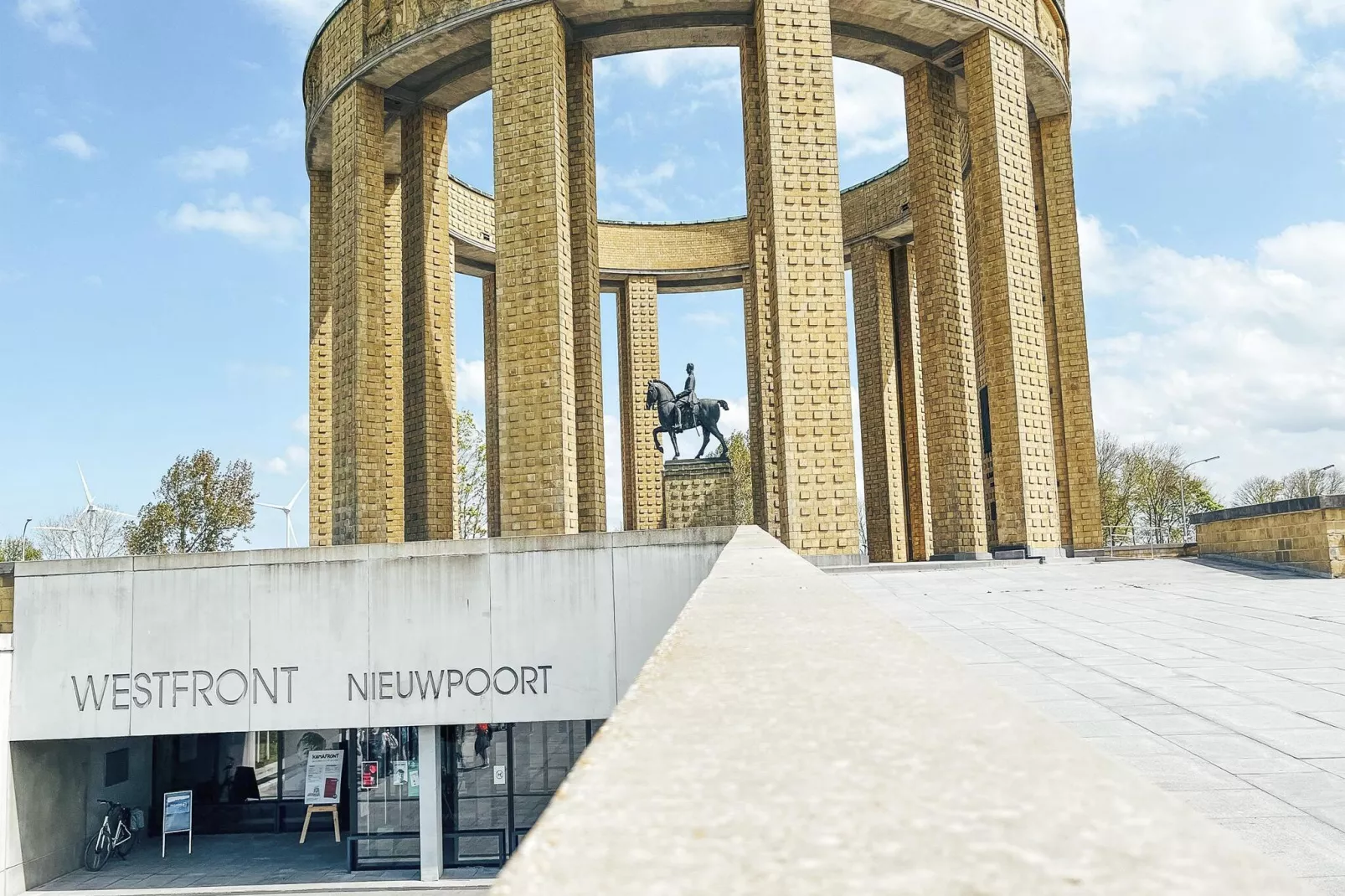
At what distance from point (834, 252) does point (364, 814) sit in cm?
990

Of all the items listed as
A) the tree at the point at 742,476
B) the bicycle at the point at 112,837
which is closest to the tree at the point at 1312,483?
the tree at the point at 742,476

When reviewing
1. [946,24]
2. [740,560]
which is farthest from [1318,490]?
[740,560]

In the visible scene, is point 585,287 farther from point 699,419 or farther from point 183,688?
point 183,688

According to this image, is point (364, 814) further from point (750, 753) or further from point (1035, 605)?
point (750, 753)

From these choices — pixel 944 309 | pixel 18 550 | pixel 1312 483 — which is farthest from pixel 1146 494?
pixel 18 550

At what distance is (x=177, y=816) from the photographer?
13.0 m

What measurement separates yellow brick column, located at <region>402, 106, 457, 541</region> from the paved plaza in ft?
36.6

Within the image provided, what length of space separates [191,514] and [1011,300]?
2515cm

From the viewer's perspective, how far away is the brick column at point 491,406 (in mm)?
20875

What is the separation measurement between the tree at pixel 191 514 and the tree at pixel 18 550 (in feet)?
30.3

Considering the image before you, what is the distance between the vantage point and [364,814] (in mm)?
12047

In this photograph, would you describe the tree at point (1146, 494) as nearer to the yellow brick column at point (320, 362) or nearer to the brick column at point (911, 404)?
the brick column at point (911, 404)

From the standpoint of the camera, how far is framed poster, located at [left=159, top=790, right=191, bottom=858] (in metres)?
12.9

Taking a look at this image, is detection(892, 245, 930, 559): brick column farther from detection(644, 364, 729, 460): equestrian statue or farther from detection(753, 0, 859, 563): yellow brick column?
detection(753, 0, 859, 563): yellow brick column
